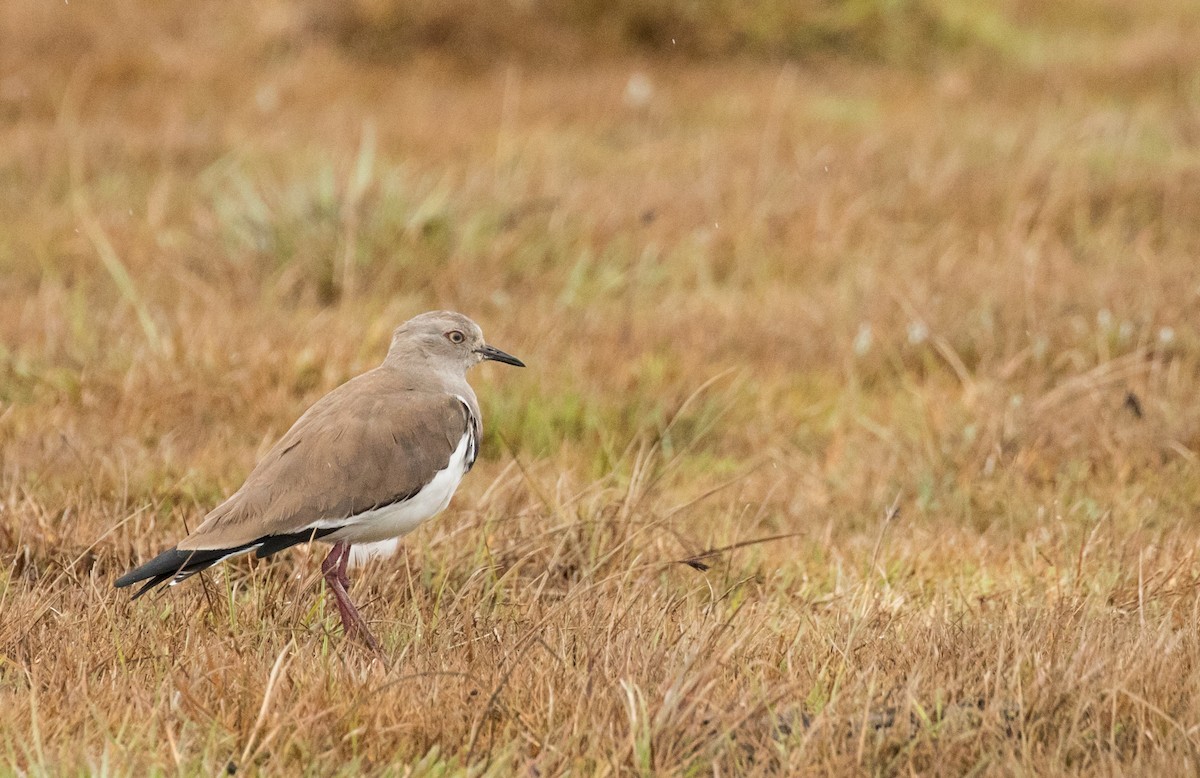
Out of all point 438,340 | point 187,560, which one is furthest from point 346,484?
point 438,340

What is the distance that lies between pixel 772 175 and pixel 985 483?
401 centimetres

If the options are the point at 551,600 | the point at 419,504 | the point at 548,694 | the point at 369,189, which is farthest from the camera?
the point at 369,189

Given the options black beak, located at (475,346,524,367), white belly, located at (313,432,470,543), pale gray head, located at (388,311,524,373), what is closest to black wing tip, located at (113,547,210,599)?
white belly, located at (313,432,470,543)

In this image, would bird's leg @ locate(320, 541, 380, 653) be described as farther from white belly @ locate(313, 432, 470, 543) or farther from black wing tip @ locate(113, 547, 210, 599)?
black wing tip @ locate(113, 547, 210, 599)

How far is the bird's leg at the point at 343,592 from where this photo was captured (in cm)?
327

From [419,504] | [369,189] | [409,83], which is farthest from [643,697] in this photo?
[409,83]

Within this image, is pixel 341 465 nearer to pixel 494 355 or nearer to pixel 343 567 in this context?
pixel 343 567

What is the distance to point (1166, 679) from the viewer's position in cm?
299

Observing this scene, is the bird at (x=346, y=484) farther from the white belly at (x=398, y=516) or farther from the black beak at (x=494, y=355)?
the black beak at (x=494, y=355)

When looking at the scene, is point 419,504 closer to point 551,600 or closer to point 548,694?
point 551,600

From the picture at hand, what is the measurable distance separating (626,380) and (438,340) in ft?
5.69

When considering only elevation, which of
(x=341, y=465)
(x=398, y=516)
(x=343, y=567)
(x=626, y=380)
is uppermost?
(x=341, y=465)

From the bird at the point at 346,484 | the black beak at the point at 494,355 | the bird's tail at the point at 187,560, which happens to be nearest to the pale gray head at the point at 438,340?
the black beak at the point at 494,355

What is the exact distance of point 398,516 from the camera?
3.52m
